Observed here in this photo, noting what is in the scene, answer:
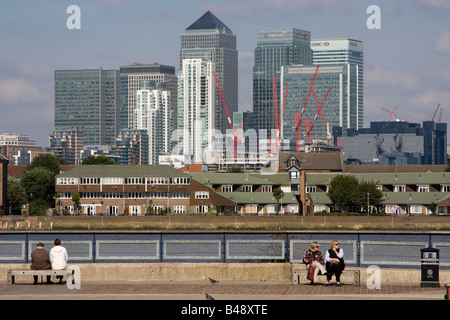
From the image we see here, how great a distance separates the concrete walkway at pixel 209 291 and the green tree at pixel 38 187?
118400mm

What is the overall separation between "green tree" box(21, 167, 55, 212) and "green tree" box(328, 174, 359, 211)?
45571 millimetres

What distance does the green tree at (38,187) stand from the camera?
482 ft

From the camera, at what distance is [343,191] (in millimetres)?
132250

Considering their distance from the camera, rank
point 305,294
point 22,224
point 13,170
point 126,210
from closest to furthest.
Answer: point 305,294, point 22,224, point 126,210, point 13,170

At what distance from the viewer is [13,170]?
186750 millimetres

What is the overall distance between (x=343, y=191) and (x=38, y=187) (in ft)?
164

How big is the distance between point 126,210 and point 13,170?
63749 millimetres
